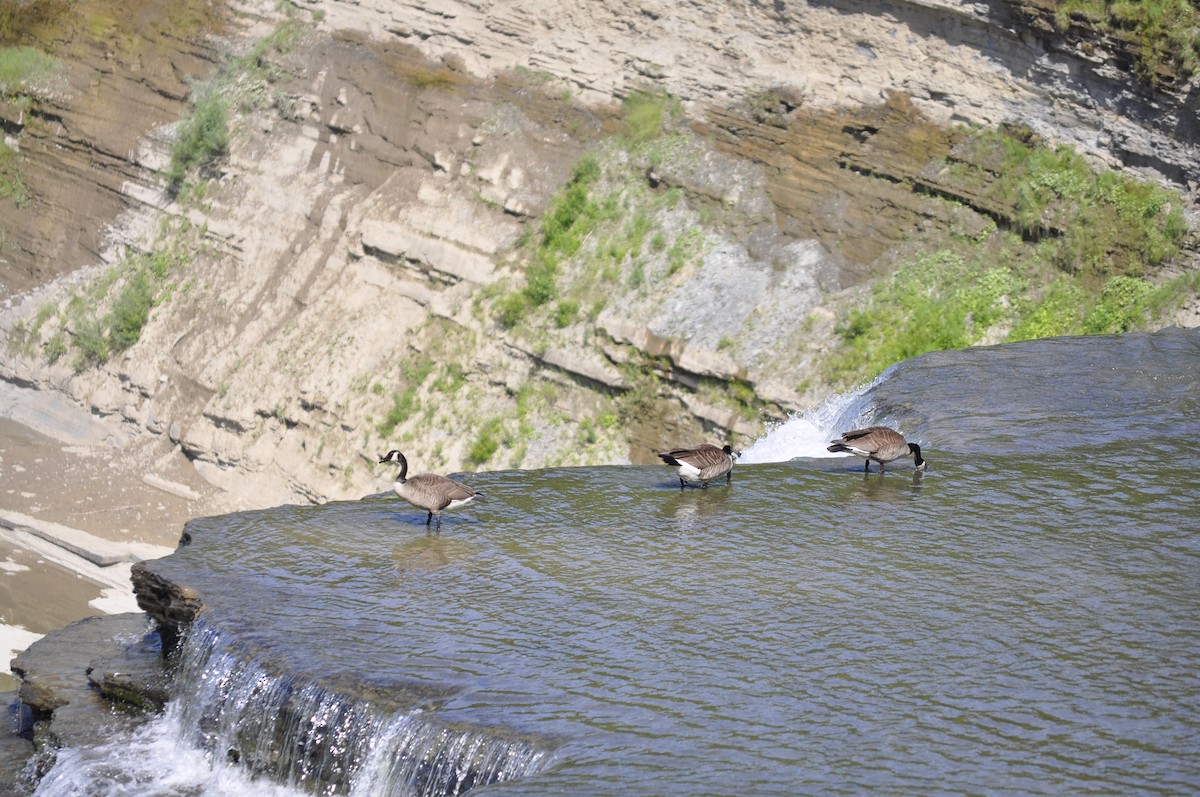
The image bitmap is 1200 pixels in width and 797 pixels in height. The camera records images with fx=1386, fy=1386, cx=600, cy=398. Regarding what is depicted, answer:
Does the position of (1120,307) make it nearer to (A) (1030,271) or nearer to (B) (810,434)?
(A) (1030,271)

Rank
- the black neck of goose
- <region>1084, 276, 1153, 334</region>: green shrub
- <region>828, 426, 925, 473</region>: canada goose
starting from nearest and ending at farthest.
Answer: <region>828, 426, 925, 473</region>: canada goose
the black neck of goose
<region>1084, 276, 1153, 334</region>: green shrub

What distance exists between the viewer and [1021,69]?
27688 millimetres

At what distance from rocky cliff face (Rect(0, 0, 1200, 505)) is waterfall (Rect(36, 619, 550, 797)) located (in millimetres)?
15284

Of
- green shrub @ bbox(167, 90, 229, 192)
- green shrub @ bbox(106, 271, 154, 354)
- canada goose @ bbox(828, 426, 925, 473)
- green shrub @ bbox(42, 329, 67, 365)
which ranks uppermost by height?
green shrub @ bbox(167, 90, 229, 192)

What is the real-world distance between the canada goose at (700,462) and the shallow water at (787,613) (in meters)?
0.33

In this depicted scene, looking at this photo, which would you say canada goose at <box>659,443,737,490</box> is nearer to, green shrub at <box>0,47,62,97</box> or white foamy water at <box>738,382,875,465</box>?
white foamy water at <box>738,382,875,465</box>

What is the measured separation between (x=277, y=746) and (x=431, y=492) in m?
3.66

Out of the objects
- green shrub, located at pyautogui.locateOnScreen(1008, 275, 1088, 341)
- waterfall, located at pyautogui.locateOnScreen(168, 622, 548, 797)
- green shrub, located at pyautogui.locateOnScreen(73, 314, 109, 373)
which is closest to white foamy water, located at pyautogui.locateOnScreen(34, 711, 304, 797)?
waterfall, located at pyautogui.locateOnScreen(168, 622, 548, 797)

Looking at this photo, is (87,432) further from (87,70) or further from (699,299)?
(699,299)

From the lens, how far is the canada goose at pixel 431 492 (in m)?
14.7

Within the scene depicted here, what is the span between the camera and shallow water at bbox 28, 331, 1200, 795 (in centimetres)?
984

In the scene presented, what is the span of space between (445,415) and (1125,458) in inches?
629

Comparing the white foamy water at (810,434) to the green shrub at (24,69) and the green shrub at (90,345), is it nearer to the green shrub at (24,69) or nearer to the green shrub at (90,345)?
the green shrub at (90,345)

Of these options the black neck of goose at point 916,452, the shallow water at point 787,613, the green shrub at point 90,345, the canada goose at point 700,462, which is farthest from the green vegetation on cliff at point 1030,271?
the green shrub at point 90,345
